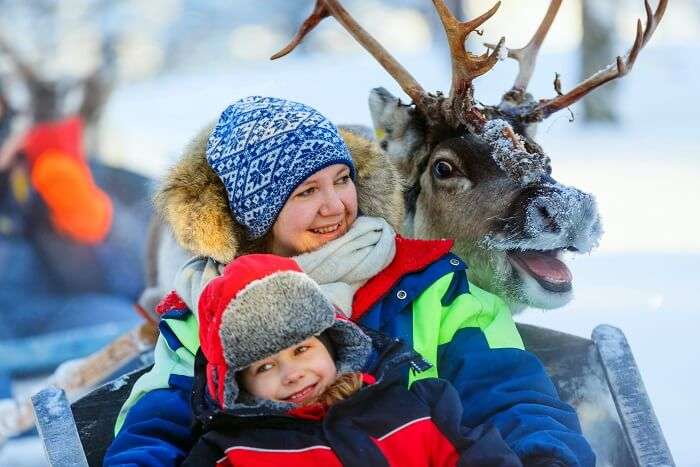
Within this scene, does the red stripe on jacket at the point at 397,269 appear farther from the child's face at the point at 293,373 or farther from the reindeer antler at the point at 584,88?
the reindeer antler at the point at 584,88

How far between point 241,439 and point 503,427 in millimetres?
576

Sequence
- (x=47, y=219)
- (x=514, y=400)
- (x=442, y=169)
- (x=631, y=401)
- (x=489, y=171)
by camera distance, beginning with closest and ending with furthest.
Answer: (x=514, y=400) → (x=631, y=401) → (x=489, y=171) → (x=442, y=169) → (x=47, y=219)

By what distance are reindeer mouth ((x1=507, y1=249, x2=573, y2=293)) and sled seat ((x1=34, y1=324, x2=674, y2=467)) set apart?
15cm

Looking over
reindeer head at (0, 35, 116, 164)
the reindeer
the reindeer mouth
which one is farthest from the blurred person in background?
the reindeer mouth

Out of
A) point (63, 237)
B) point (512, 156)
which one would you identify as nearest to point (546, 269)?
point (512, 156)

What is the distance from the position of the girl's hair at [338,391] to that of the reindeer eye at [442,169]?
1429 millimetres

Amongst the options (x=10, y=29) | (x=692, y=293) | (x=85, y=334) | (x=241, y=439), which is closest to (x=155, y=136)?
(x=10, y=29)

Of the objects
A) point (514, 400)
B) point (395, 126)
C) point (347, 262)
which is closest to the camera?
point (514, 400)

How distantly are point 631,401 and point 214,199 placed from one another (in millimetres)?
1191

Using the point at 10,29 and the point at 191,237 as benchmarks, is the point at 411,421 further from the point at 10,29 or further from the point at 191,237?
the point at 10,29

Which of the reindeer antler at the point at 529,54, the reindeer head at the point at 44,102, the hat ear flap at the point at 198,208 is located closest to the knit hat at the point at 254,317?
the hat ear flap at the point at 198,208

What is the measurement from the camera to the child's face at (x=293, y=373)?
2236 millimetres

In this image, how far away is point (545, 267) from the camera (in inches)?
131

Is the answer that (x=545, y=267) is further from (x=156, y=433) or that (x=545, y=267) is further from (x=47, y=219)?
(x=47, y=219)
